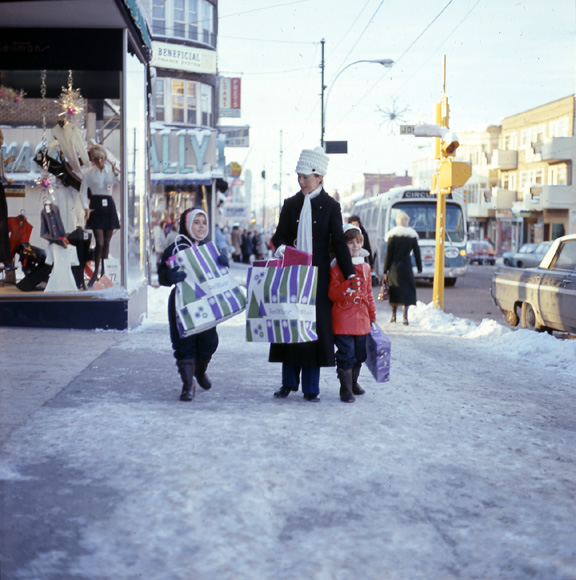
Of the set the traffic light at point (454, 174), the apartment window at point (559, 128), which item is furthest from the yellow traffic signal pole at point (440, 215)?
the apartment window at point (559, 128)

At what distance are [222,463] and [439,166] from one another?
423 inches

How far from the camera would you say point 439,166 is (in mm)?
14422

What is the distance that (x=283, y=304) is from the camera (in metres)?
6.06

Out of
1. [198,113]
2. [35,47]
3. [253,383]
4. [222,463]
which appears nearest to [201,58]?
[198,113]

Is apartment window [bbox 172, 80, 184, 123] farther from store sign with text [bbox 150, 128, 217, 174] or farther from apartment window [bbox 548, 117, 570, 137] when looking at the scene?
apartment window [bbox 548, 117, 570, 137]

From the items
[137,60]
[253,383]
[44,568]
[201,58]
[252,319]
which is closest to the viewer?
[44,568]

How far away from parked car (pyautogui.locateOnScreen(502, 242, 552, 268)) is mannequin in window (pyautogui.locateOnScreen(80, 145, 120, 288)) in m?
23.7

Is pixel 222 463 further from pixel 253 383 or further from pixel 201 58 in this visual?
pixel 201 58

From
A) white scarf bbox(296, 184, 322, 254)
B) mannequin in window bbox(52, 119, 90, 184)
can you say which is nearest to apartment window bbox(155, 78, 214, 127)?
mannequin in window bbox(52, 119, 90, 184)

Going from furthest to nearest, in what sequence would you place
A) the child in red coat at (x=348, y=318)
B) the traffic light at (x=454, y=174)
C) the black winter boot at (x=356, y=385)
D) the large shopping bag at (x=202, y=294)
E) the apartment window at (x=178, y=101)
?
the apartment window at (x=178, y=101) → the traffic light at (x=454, y=174) → the black winter boot at (x=356, y=385) → the child in red coat at (x=348, y=318) → the large shopping bag at (x=202, y=294)

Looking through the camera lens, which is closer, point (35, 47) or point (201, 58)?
point (35, 47)

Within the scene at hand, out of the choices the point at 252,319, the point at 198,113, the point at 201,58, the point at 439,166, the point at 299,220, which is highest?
the point at 201,58

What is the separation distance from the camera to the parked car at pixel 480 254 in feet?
165

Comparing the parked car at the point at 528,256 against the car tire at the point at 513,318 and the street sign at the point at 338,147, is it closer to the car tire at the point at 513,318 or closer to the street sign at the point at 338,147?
the street sign at the point at 338,147
